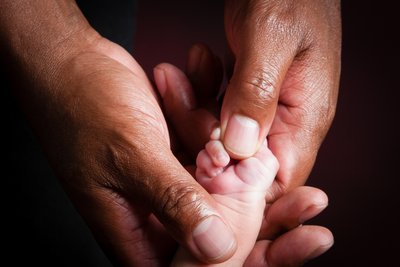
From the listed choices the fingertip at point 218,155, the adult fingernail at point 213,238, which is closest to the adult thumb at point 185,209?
the adult fingernail at point 213,238

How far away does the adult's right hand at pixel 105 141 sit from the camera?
2.28 ft

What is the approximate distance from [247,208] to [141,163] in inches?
7.5

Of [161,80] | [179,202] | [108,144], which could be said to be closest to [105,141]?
[108,144]

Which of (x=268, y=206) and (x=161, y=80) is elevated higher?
(x=161, y=80)

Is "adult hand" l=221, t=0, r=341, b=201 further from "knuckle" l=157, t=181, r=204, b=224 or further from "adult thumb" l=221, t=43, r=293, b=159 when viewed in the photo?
"knuckle" l=157, t=181, r=204, b=224

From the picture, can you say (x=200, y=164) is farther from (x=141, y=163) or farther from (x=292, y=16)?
(x=292, y=16)

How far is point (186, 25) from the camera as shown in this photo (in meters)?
1.72

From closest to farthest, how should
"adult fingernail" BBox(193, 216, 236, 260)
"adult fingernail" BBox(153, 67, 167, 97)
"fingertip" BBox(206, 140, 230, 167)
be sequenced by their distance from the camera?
"adult fingernail" BBox(193, 216, 236, 260)
"fingertip" BBox(206, 140, 230, 167)
"adult fingernail" BBox(153, 67, 167, 97)

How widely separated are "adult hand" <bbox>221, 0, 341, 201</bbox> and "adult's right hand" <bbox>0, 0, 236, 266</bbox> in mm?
139

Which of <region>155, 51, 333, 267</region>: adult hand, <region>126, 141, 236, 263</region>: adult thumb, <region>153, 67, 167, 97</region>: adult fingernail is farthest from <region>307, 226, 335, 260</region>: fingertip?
<region>153, 67, 167, 97</region>: adult fingernail

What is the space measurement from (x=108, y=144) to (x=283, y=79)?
13.2 inches

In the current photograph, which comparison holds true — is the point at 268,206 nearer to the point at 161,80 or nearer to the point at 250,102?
A: the point at 250,102

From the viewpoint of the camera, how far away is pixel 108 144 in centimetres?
76

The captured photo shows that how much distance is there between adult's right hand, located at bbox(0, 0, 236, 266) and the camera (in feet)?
2.28
